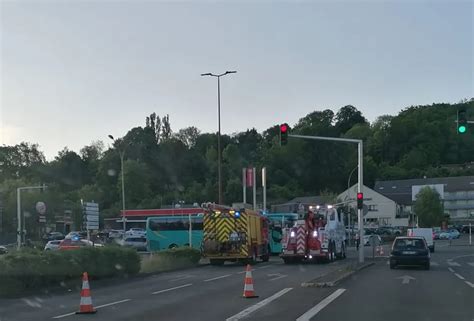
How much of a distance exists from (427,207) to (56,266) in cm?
9140

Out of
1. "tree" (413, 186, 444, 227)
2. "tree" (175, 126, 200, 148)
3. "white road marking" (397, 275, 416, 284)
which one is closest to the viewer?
"white road marking" (397, 275, 416, 284)

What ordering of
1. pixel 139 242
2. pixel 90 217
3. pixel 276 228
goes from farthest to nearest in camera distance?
1. pixel 139 242
2. pixel 276 228
3. pixel 90 217

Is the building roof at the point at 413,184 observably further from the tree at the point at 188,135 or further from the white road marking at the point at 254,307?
the white road marking at the point at 254,307

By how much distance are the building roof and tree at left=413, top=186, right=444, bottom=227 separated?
1890 cm

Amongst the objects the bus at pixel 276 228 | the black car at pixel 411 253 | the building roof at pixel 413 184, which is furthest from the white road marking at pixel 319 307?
the building roof at pixel 413 184

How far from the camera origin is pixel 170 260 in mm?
32062

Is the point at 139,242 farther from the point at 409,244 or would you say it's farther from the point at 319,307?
the point at 319,307

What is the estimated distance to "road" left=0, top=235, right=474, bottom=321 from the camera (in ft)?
45.8

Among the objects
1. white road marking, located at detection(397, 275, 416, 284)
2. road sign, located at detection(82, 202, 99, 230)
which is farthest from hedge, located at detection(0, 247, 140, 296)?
white road marking, located at detection(397, 275, 416, 284)

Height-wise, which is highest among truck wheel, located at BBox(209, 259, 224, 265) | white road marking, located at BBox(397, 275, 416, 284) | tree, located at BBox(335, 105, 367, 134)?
tree, located at BBox(335, 105, 367, 134)

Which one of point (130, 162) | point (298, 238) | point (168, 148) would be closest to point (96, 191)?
point (130, 162)

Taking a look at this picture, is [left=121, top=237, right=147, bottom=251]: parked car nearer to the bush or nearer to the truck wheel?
the truck wheel

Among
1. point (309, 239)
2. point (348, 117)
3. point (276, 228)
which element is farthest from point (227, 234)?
point (348, 117)

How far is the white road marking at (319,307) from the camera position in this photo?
43.8 feet
